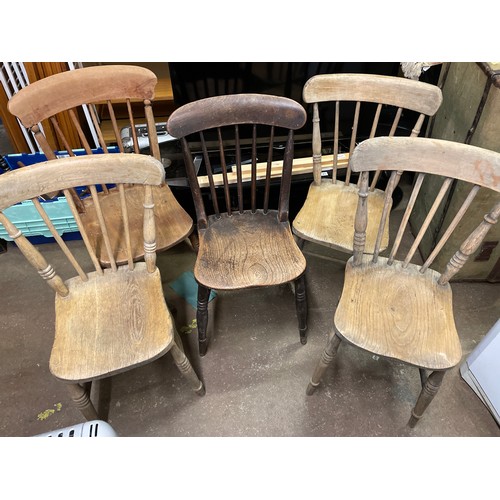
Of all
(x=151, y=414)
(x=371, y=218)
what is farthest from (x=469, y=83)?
(x=151, y=414)

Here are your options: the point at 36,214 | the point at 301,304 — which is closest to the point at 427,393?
the point at 301,304

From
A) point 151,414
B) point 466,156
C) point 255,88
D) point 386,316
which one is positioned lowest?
point 151,414

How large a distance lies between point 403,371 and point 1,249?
2022 millimetres

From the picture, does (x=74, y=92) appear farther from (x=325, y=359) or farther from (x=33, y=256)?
(x=325, y=359)

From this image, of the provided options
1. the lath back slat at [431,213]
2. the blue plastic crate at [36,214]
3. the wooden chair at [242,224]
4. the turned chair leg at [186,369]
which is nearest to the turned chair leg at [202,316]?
the wooden chair at [242,224]

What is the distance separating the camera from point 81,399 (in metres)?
1.27

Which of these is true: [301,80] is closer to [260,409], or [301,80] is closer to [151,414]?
[260,409]

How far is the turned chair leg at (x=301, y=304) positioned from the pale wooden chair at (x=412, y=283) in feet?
0.62

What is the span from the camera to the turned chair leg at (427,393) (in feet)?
4.10

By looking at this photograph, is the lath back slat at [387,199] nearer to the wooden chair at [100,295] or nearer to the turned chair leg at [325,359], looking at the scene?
the turned chair leg at [325,359]

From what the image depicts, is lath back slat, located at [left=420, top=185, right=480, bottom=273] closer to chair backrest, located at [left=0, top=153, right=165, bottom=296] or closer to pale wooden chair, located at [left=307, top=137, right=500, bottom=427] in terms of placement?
pale wooden chair, located at [left=307, top=137, right=500, bottom=427]

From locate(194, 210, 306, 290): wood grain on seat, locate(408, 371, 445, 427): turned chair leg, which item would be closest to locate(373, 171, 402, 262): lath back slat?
locate(194, 210, 306, 290): wood grain on seat

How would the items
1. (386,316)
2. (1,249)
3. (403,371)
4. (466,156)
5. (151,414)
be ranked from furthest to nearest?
1. (1,249)
2. (403,371)
3. (151,414)
4. (386,316)
5. (466,156)

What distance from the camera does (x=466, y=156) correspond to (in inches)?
43.0
